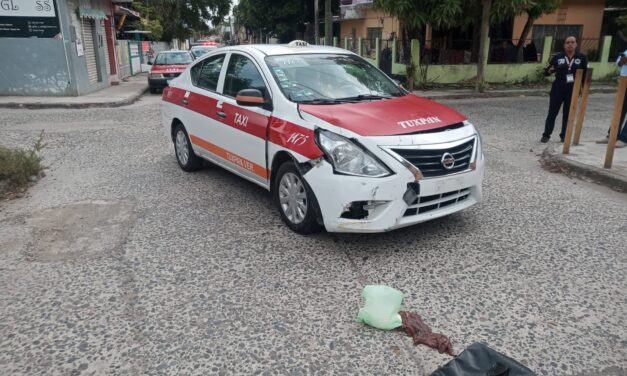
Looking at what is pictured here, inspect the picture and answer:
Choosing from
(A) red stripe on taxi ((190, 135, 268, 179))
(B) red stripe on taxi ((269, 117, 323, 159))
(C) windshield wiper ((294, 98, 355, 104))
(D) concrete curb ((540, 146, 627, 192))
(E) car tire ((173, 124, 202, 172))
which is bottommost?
(D) concrete curb ((540, 146, 627, 192))

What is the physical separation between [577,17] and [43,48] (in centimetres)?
2213

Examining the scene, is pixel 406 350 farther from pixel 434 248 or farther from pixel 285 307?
pixel 434 248

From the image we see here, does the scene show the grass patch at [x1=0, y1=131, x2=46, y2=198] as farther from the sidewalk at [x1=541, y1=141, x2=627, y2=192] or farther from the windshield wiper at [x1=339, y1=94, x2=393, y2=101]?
the sidewalk at [x1=541, y1=141, x2=627, y2=192]

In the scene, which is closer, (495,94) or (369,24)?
(495,94)

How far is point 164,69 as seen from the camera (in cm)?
1883

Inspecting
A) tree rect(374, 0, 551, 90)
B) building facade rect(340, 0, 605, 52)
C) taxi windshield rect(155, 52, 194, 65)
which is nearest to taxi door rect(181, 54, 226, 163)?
tree rect(374, 0, 551, 90)

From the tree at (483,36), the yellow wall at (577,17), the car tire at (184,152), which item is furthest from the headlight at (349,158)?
the yellow wall at (577,17)

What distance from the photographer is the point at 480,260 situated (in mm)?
4172

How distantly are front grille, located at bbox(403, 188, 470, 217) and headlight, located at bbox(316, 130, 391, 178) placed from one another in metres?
0.42

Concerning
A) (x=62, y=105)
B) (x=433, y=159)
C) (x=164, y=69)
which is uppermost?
(x=433, y=159)

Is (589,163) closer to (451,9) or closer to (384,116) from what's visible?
(384,116)

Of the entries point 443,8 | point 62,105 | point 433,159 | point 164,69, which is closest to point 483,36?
point 443,8

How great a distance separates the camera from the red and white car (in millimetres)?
4004

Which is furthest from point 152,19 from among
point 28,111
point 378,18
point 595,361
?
point 595,361
